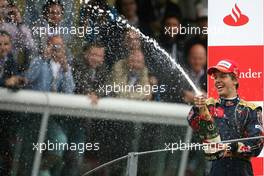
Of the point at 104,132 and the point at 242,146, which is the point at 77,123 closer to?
the point at 104,132

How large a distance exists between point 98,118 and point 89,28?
690 millimetres

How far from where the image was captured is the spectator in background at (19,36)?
12680 mm

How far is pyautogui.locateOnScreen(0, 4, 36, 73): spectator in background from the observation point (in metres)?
12.7

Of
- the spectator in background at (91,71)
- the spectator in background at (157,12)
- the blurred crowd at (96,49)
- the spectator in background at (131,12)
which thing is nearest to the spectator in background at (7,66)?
the blurred crowd at (96,49)

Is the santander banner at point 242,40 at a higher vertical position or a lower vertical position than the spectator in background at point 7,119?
higher

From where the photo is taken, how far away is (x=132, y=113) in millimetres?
12656

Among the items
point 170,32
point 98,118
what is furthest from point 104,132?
point 170,32

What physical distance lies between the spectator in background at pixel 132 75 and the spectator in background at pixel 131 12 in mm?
177

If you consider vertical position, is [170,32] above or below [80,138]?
above

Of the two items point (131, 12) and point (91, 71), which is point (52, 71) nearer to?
point (91, 71)

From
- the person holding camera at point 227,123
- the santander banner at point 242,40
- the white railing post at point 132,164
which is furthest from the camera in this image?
the santander banner at point 242,40

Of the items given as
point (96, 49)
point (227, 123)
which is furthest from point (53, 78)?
point (227, 123)
